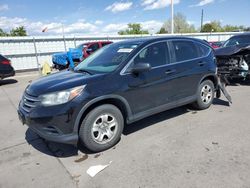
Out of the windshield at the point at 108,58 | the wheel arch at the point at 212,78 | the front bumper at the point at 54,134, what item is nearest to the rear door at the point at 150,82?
the windshield at the point at 108,58

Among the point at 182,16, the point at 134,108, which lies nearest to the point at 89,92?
the point at 134,108

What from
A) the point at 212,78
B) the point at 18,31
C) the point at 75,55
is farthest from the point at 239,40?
the point at 18,31

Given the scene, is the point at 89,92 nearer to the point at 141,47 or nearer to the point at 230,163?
the point at 141,47

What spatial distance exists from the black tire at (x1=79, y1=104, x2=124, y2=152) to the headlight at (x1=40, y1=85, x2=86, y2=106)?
405 mm

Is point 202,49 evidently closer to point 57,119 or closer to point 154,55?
point 154,55

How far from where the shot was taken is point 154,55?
4199 millimetres

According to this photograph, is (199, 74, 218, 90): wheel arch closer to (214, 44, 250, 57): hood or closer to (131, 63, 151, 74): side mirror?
(131, 63, 151, 74): side mirror

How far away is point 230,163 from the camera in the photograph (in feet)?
10.00

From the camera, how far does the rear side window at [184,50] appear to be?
4562 mm

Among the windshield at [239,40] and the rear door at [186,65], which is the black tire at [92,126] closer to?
the rear door at [186,65]

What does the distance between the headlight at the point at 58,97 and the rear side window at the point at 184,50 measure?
2333 millimetres

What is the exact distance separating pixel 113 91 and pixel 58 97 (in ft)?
2.79

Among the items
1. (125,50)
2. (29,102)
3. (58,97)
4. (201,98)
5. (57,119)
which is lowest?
(201,98)

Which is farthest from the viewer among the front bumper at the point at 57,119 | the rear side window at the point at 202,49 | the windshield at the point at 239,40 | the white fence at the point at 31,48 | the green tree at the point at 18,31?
the green tree at the point at 18,31
